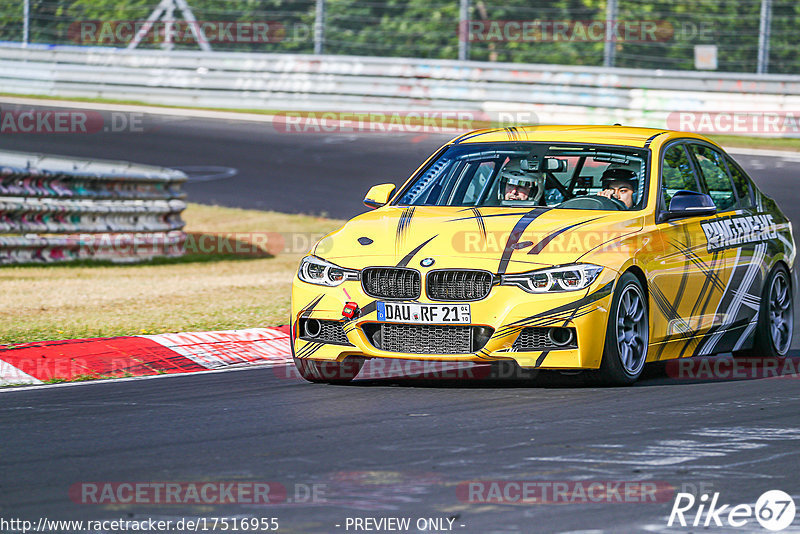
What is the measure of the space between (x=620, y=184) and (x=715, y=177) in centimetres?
109

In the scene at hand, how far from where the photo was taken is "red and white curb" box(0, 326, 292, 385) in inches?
347

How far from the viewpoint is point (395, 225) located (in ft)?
27.5

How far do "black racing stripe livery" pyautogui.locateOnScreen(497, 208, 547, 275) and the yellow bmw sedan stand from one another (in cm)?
1

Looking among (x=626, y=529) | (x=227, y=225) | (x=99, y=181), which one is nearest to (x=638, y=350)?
(x=626, y=529)

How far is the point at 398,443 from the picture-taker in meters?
6.46

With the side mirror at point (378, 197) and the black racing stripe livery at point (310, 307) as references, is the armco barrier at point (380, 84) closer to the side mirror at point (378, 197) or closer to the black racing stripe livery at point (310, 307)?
the side mirror at point (378, 197)

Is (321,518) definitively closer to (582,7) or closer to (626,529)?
(626,529)

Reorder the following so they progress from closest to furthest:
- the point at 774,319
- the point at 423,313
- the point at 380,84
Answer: the point at 423,313
the point at 774,319
the point at 380,84

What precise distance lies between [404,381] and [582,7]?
79.4 feet

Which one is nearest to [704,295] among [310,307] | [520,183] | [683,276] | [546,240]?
[683,276]

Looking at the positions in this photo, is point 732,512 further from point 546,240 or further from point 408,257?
point 408,257

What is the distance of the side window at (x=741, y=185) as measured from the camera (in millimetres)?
9820

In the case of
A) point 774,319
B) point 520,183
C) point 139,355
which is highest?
point 520,183

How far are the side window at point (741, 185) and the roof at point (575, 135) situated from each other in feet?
1.49
